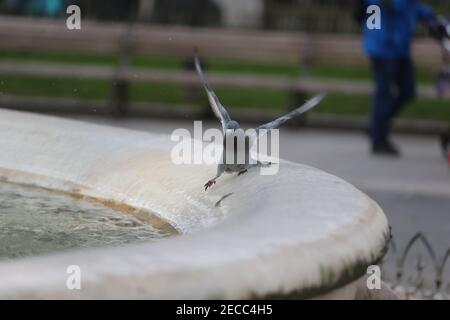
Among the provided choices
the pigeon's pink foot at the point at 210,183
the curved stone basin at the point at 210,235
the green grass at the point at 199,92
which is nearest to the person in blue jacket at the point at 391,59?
the green grass at the point at 199,92

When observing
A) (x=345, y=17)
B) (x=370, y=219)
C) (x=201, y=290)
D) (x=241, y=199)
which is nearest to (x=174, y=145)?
(x=241, y=199)

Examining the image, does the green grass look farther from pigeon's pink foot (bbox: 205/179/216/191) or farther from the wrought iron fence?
pigeon's pink foot (bbox: 205/179/216/191)

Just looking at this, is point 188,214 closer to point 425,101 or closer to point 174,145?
point 174,145

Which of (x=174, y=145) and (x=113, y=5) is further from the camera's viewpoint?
(x=113, y=5)

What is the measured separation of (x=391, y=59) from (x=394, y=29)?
0.23 m

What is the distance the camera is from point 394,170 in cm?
802

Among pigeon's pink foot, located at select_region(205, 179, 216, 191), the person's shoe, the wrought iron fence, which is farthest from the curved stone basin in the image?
the person's shoe

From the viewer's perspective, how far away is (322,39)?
10.6 meters

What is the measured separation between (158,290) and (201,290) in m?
0.07

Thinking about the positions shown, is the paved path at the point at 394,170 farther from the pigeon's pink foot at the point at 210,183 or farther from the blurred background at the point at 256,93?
the pigeon's pink foot at the point at 210,183

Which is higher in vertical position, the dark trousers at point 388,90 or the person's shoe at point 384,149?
the dark trousers at point 388,90

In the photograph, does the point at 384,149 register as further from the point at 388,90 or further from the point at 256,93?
the point at 256,93

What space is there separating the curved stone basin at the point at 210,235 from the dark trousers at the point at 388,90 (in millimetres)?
5250

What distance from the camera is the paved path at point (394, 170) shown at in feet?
21.3
